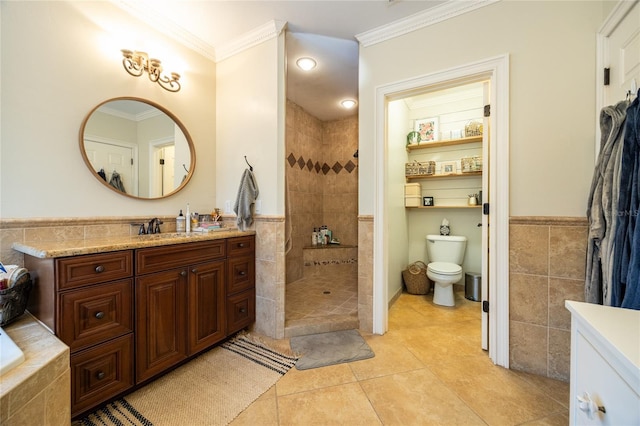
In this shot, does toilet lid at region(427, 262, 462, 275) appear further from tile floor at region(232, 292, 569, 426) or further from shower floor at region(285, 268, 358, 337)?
shower floor at region(285, 268, 358, 337)

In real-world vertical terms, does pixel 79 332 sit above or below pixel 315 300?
above

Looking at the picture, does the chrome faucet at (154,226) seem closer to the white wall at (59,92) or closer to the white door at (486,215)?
the white wall at (59,92)

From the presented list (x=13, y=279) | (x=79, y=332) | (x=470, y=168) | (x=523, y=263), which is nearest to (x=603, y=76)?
(x=523, y=263)

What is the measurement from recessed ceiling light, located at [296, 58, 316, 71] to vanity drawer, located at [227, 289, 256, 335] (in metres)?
2.33

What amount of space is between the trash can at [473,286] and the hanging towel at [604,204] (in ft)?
4.91

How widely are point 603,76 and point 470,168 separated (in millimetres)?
1537

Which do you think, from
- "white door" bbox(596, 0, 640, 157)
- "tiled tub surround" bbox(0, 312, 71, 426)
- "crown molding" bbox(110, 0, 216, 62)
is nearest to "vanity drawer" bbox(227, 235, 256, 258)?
"tiled tub surround" bbox(0, 312, 71, 426)

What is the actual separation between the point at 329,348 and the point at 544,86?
2.34 m

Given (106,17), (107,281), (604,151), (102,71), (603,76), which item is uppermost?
(106,17)

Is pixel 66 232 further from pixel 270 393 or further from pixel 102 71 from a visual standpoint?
pixel 270 393

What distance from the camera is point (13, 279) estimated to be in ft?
3.68

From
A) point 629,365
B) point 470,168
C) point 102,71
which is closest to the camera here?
point 629,365

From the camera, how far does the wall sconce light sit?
177 cm

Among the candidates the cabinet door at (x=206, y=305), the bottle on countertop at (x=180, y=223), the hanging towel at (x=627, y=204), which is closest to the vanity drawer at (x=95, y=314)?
the cabinet door at (x=206, y=305)
